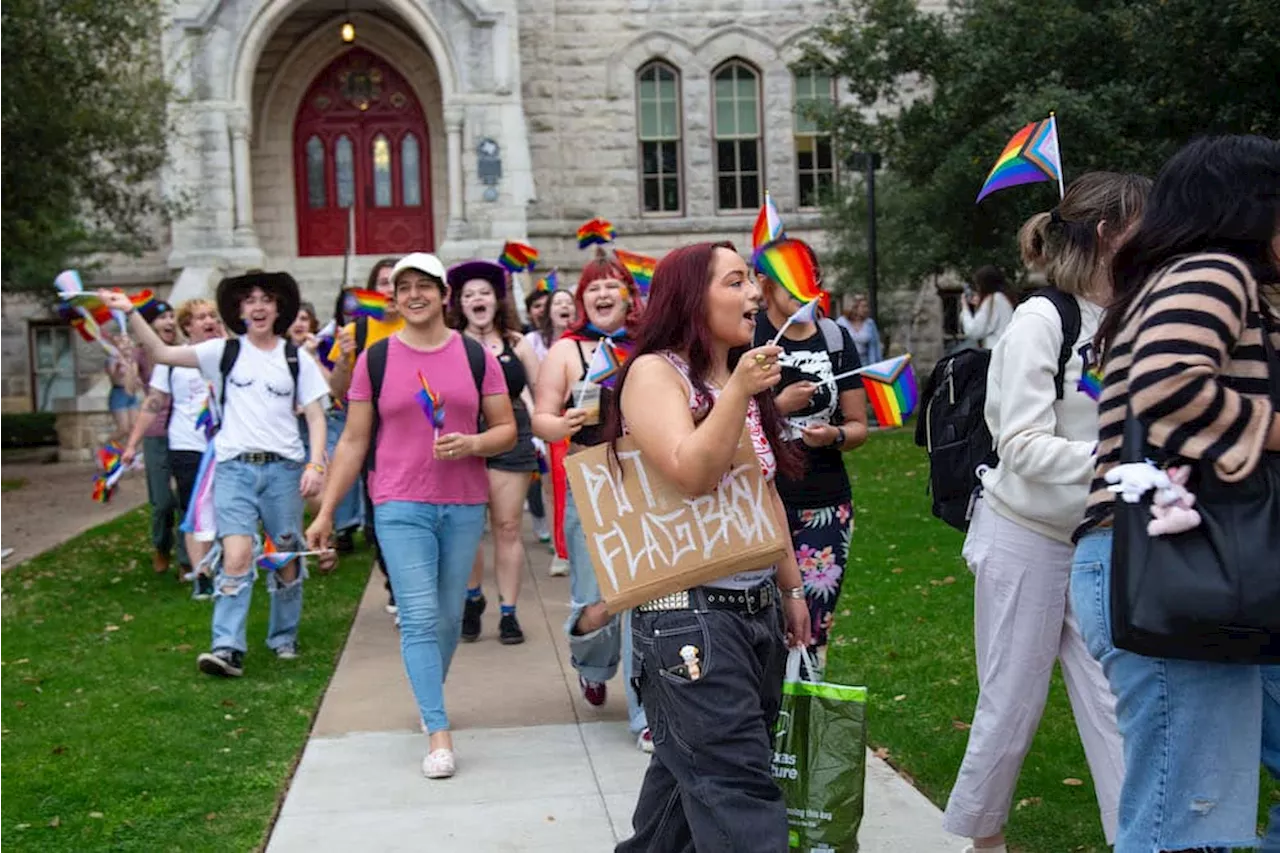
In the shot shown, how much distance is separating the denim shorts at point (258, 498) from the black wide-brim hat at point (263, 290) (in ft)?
2.63

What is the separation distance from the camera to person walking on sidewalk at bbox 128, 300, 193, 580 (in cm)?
1165

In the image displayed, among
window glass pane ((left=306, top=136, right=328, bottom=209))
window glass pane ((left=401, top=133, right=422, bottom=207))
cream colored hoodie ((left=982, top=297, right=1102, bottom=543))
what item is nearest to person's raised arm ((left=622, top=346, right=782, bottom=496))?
cream colored hoodie ((left=982, top=297, right=1102, bottom=543))

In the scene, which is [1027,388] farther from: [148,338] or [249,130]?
[249,130]

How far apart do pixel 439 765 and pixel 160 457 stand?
21.2 ft

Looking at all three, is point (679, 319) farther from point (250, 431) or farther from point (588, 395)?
point (250, 431)

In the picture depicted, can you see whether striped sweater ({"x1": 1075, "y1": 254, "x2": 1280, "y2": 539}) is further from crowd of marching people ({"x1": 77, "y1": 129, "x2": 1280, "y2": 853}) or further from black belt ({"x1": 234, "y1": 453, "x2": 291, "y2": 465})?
black belt ({"x1": 234, "y1": 453, "x2": 291, "y2": 465})

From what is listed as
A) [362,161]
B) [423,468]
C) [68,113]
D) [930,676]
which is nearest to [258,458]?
[423,468]

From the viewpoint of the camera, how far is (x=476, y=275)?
29.4 ft

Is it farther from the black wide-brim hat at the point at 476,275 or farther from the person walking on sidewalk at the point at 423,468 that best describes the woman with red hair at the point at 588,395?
the black wide-brim hat at the point at 476,275

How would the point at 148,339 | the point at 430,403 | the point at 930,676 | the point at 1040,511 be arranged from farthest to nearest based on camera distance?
the point at 148,339 < the point at 930,676 < the point at 430,403 < the point at 1040,511

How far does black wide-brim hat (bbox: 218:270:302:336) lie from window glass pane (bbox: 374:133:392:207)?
63.1 feet

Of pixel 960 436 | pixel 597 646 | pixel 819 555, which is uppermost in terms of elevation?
pixel 960 436

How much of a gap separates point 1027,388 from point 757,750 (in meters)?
1.30

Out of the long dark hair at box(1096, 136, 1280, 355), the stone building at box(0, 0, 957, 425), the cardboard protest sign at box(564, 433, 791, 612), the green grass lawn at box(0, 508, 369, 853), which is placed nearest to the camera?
the long dark hair at box(1096, 136, 1280, 355)
